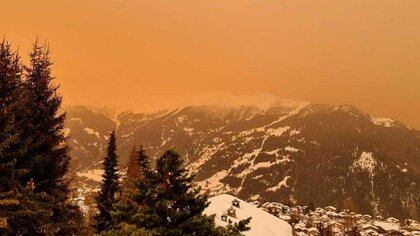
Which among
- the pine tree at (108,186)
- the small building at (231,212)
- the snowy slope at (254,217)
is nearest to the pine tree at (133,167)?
the pine tree at (108,186)

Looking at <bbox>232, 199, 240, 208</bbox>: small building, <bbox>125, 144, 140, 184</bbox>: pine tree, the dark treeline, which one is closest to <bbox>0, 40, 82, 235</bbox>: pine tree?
the dark treeline

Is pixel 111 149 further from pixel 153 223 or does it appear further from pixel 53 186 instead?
pixel 153 223

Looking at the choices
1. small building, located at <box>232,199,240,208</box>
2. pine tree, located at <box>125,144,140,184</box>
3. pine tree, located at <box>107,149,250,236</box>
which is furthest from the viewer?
small building, located at <box>232,199,240,208</box>

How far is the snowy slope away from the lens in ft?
330

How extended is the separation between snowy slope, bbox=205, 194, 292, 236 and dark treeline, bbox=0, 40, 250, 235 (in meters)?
71.3

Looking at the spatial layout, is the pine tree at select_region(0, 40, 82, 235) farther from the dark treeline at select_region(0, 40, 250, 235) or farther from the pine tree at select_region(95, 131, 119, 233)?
the pine tree at select_region(95, 131, 119, 233)

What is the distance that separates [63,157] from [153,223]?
1269cm

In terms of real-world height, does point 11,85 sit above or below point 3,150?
above

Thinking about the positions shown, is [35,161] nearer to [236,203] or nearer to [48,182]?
[48,182]

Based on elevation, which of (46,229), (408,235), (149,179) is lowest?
(408,235)

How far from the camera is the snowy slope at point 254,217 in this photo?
330ft

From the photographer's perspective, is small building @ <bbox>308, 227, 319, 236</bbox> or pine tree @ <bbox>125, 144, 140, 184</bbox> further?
small building @ <bbox>308, 227, 319, 236</bbox>

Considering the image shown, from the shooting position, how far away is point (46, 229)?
74.9 feet

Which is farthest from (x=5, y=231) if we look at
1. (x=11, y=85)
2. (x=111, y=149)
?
(x=111, y=149)
